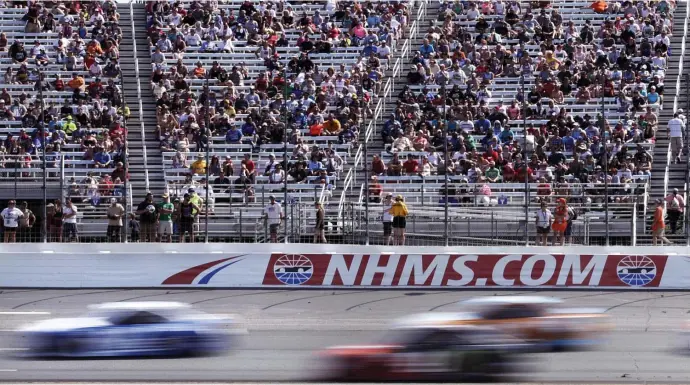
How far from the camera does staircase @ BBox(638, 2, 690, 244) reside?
26.9 metres

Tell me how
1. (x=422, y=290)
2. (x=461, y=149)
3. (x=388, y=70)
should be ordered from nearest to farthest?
(x=422, y=290), (x=461, y=149), (x=388, y=70)

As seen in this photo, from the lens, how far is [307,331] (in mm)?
19141

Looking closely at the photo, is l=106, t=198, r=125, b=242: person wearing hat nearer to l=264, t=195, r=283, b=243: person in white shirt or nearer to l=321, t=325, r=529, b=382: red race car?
l=264, t=195, r=283, b=243: person in white shirt

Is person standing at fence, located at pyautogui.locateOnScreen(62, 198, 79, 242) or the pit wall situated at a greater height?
person standing at fence, located at pyautogui.locateOnScreen(62, 198, 79, 242)

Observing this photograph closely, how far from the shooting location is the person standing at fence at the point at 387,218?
26188mm

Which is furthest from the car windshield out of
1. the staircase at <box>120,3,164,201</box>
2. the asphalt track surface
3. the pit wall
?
the staircase at <box>120,3,164,201</box>

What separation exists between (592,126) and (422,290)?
8.61 meters

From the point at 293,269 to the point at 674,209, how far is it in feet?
26.3

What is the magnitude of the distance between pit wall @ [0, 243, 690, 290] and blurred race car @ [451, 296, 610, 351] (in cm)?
855

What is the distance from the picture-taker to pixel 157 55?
3584 cm

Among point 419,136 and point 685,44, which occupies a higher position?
point 685,44

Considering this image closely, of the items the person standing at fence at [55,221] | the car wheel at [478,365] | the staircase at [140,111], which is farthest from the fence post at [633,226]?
the car wheel at [478,365]

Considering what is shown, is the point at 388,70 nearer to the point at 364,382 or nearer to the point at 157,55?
the point at 157,55

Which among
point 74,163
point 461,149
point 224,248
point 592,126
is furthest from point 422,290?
point 74,163
